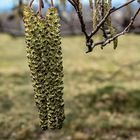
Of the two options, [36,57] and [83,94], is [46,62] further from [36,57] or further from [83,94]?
[83,94]

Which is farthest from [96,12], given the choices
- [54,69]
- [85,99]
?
[85,99]

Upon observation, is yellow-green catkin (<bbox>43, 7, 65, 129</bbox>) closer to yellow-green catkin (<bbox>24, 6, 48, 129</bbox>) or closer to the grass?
yellow-green catkin (<bbox>24, 6, 48, 129</bbox>)

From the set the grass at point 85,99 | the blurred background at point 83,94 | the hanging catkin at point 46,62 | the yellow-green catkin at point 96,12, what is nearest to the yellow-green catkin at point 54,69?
the hanging catkin at point 46,62

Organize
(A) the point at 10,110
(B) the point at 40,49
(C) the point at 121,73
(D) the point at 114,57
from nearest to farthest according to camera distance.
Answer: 1. (B) the point at 40,49
2. (A) the point at 10,110
3. (C) the point at 121,73
4. (D) the point at 114,57

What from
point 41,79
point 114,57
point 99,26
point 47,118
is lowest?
point 114,57

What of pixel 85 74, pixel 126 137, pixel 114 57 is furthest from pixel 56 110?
pixel 114 57

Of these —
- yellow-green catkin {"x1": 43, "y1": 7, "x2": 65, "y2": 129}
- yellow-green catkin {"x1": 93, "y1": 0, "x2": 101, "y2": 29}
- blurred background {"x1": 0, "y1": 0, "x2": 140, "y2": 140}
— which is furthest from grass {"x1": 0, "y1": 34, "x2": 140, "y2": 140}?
yellow-green catkin {"x1": 93, "y1": 0, "x2": 101, "y2": 29}

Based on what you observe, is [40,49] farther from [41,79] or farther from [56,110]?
[56,110]
